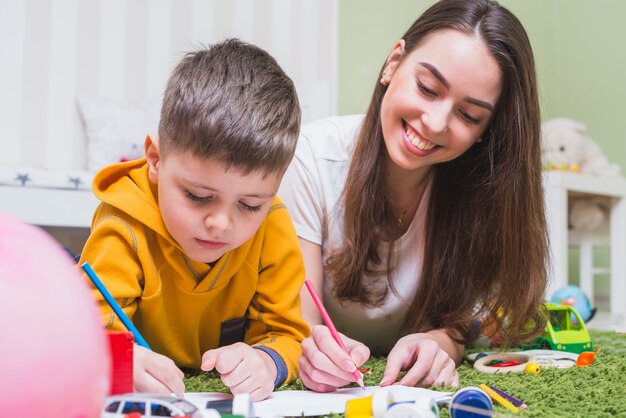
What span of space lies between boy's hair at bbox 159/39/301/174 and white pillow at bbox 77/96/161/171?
5.42ft

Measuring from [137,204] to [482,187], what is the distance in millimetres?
619

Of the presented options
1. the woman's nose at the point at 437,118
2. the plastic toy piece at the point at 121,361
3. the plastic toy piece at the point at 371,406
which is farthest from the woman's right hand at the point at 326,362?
the woman's nose at the point at 437,118

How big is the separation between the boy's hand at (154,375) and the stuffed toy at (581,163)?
2.31m

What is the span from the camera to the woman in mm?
1066

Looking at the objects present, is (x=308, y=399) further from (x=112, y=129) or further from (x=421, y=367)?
(x=112, y=129)

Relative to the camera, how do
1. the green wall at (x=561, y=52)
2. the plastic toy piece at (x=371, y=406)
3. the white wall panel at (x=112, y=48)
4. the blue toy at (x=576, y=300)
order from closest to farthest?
the plastic toy piece at (x=371, y=406) → the blue toy at (x=576, y=300) → the white wall panel at (x=112, y=48) → the green wall at (x=561, y=52)

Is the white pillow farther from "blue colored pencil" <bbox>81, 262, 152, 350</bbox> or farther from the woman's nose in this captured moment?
"blue colored pencil" <bbox>81, 262, 152, 350</bbox>

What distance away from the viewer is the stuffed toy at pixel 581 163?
2.71 metres

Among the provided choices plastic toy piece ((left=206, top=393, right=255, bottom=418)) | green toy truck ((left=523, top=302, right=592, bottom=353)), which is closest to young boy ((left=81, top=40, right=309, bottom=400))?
plastic toy piece ((left=206, top=393, right=255, bottom=418))

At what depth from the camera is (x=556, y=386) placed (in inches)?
34.7

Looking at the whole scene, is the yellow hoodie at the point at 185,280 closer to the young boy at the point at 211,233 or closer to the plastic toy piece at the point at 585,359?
the young boy at the point at 211,233

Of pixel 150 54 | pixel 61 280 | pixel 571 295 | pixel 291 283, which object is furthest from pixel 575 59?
pixel 61 280

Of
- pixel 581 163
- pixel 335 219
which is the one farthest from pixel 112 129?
pixel 581 163

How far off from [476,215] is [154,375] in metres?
0.69
